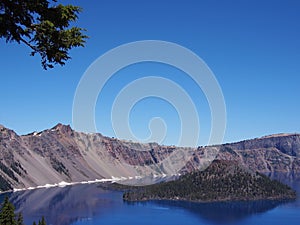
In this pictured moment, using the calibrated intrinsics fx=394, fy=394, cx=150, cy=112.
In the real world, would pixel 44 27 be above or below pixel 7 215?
above

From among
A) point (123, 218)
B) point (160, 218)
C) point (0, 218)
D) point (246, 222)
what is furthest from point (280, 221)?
point (0, 218)

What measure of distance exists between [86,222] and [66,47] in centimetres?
17874

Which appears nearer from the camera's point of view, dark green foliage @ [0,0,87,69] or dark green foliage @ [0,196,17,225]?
dark green foliage @ [0,0,87,69]

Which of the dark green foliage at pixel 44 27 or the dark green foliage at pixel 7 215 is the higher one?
the dark green foliage at pixel 44 27

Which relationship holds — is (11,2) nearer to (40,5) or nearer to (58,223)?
(40,5)

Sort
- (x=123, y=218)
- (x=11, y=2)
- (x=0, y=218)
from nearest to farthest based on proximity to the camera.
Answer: (x=11, y=2) < (x=0, y=218) < (x=123, y=218)

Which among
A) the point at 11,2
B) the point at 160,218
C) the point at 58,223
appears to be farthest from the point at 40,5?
the point at 160,218

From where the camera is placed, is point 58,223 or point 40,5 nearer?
point 40,5

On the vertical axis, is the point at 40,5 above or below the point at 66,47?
above

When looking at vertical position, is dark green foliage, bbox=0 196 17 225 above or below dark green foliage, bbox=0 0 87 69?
below

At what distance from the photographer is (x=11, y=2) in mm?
12461

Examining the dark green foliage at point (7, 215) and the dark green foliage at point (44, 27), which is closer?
the dark green foliage at point (44, 27)

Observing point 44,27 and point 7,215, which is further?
point 7,215

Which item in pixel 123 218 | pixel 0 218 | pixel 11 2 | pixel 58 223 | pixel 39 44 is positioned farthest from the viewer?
pixel 123 218
